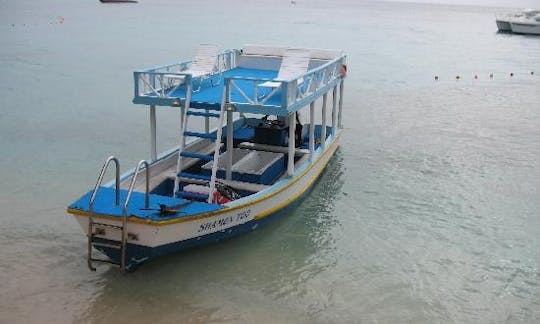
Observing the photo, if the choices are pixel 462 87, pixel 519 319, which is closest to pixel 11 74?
pixel 462 87

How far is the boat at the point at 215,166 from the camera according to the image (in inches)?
412

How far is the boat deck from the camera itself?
405 inches

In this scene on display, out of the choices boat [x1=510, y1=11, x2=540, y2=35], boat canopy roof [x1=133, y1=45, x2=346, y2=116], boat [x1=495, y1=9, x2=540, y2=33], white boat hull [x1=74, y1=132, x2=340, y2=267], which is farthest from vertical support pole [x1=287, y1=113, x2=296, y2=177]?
boat [x1=495, y1=9, x2=540, y2=33]

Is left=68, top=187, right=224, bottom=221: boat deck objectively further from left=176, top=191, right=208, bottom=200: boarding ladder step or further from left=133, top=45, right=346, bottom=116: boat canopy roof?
left=133, top=45, right=346, bottom=116: boat canopy roof

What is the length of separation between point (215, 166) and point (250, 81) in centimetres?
345

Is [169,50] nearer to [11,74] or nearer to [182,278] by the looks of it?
[11,74]

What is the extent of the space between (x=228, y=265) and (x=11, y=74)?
27.1 m

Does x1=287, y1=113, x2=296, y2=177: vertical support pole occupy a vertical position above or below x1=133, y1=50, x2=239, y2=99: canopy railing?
below

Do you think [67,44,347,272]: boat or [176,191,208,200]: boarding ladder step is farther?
[176,191,208,200]: boarding ladder step

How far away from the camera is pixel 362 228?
14.1 meters

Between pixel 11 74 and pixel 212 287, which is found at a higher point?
pixel 11 74

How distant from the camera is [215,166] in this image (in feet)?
40.0

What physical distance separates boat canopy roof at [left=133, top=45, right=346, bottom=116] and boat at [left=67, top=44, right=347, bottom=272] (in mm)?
29

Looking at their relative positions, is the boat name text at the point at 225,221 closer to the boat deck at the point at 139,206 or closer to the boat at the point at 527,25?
the boat deck at the point at 139,206
